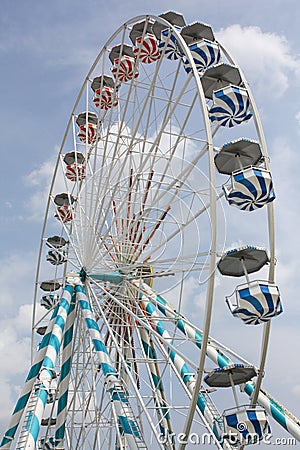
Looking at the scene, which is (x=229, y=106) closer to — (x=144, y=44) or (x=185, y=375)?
(x=144, y=44)

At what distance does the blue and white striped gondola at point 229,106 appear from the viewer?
10.1 metres

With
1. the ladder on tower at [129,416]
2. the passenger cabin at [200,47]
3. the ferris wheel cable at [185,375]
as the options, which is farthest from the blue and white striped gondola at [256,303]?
A: the passenger cabin at [200,47]

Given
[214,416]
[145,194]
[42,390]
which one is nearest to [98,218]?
[145,194]

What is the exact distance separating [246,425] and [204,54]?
6780 millimetres

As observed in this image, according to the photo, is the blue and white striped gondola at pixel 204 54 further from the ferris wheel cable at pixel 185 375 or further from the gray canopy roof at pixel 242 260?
the ferris wheel cable at pixel 185 375

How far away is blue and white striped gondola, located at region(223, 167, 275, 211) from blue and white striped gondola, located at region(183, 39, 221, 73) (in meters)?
2.81

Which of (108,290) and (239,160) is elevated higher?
(239,160)

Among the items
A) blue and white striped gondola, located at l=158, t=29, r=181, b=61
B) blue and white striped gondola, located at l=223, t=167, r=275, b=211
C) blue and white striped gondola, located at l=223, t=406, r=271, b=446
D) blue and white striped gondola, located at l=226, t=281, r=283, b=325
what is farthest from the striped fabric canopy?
blue and white striped gondola, located at l=223, t=406, r=271, b=446

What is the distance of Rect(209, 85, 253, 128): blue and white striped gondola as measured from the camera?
33.3 ft

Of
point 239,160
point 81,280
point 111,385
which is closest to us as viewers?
point 239,160

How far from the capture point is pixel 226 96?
10.2m

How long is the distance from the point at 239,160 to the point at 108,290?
506 cm

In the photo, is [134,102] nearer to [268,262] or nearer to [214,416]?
[268,262]

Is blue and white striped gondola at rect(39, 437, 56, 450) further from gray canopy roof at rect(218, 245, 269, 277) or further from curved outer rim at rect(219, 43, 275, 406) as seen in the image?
gray canopy roof at rect(218, 245, 269, 277)
